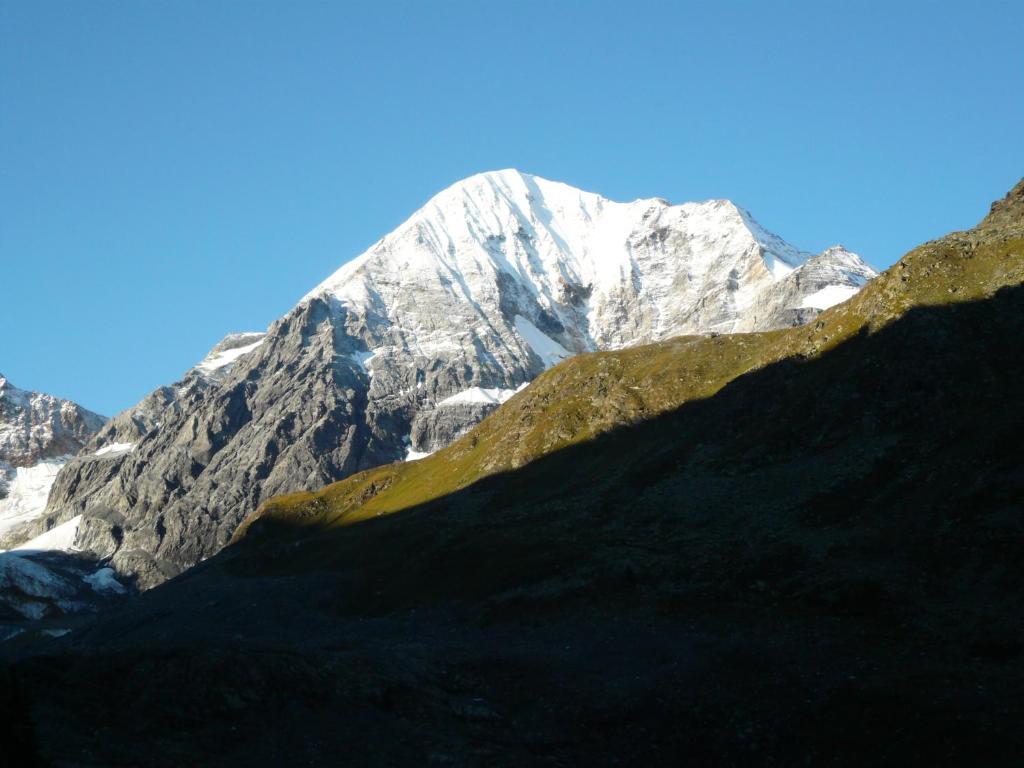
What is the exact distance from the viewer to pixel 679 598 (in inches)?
2562

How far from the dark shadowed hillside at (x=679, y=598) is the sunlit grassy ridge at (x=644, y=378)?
2.11 feet

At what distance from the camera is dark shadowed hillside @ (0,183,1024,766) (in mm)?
41219

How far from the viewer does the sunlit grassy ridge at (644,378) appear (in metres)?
103

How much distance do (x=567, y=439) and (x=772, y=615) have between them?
80.1 metres

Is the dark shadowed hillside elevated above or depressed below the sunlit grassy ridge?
below

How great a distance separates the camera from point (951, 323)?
94.1 m

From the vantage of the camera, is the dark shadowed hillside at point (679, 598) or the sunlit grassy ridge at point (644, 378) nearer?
the dark shadowed hillside at point (679, 598)

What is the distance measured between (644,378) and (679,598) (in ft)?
268

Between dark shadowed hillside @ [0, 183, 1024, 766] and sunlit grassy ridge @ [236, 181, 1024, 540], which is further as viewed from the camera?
sunlit grassy ridge @ [236, 181, 1024, 540]

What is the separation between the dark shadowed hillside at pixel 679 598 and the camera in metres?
41.2

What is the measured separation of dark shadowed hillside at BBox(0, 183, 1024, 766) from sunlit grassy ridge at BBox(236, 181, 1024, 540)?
2.11 feet

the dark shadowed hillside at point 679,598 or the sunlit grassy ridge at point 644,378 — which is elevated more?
the sunlit grassy ridge at point 644,378

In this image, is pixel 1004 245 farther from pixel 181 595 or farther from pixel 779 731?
pixel 181 595

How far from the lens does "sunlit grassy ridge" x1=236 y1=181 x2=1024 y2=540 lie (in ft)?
339
